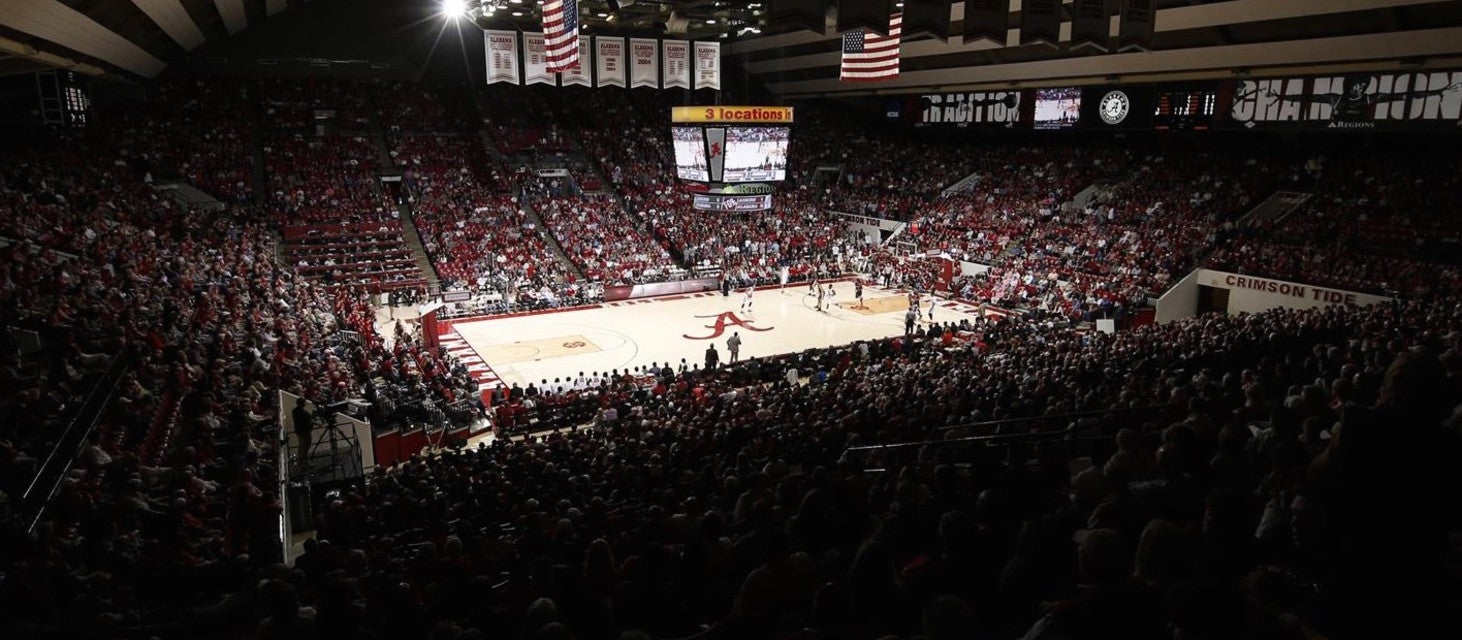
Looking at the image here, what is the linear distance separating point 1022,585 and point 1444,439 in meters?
1.68

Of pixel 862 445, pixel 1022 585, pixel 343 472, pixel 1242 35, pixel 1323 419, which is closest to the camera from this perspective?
pixel 1022 585

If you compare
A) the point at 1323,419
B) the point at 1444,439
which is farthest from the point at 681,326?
the point at 1444,439

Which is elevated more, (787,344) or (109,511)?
(109,511)

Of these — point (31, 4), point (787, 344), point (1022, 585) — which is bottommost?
point (787, 344)

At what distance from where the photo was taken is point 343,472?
12.9 m

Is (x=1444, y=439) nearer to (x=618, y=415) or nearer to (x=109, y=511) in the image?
(x=109, y=511)

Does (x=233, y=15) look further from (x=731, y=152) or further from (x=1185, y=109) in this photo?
(x=1185, y=109)

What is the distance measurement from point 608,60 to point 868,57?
15.7 m

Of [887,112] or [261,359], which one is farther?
[887,112]

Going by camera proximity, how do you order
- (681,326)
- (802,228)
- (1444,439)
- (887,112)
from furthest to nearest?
(887,112), (802,228), (681,326), (1444,439)

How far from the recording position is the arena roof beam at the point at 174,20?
2089 centimetres

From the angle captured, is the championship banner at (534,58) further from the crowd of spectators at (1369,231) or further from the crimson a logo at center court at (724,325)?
the crowd of spectators at (1369,231)

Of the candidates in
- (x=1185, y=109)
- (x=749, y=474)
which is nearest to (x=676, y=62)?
(x=1185, y=109)

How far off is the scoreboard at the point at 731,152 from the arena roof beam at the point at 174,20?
15113 mm
